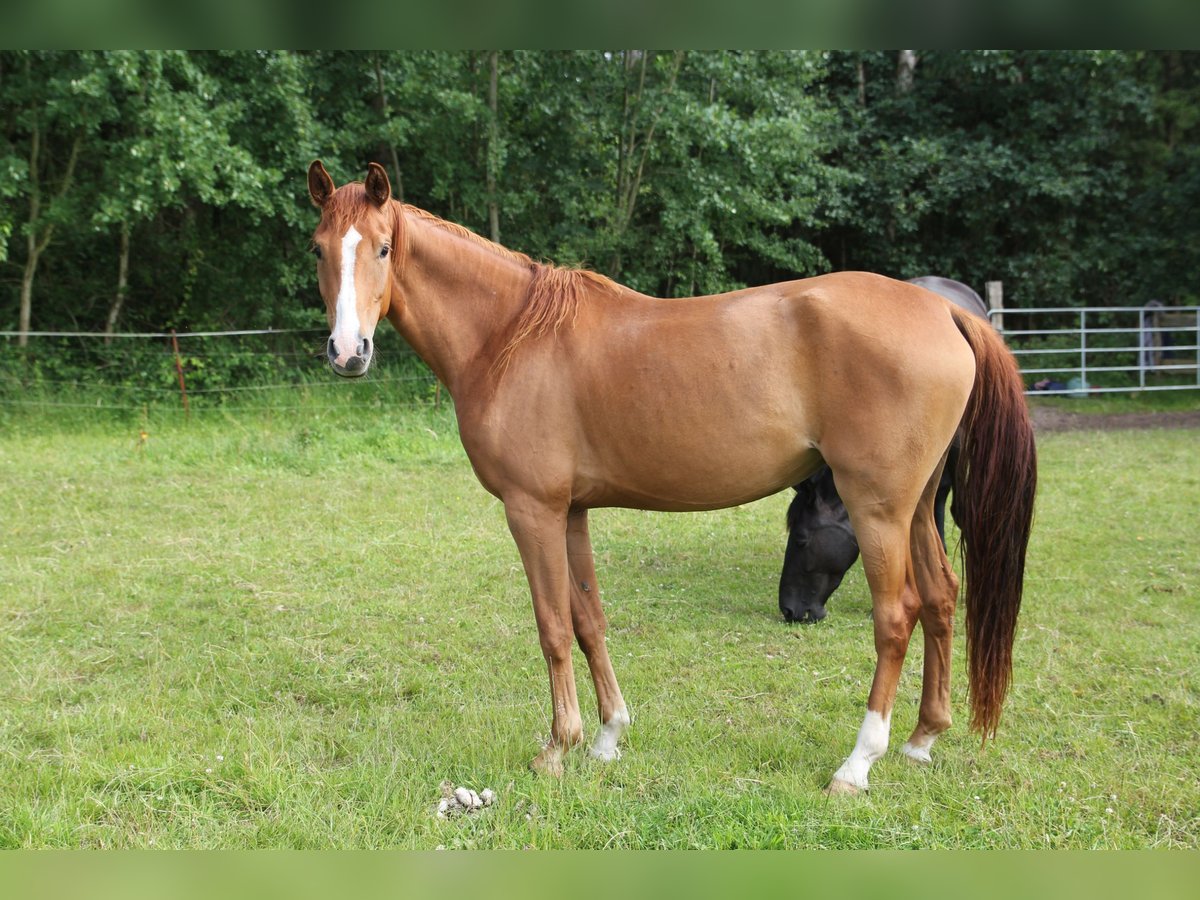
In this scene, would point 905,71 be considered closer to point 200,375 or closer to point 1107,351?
point 1107,351

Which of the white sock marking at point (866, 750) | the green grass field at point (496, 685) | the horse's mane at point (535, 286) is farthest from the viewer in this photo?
the horse's mane at point (535, 286)

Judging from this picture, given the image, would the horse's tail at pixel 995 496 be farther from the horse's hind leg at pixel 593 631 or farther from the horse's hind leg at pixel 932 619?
the horse's hind leg at pixel 593 631

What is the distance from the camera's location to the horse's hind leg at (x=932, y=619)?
3.39 meters

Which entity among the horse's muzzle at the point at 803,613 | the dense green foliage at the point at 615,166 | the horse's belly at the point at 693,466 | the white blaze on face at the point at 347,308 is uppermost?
the dense green foliage at the point at 615,166

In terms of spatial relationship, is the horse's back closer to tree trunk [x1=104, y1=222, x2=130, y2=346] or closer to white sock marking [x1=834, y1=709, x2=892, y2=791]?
white sock marking [x1=834, y1=709, x2=892, y2=791]

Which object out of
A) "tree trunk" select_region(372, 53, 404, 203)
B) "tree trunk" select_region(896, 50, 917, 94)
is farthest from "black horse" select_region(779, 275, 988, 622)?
"tree trunk" select_region(896, 50, 917, 94)

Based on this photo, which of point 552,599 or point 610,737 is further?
point 610,737

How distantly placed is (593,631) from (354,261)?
1.69m

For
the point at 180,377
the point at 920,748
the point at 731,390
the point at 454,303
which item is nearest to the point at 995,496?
the point at 920,748

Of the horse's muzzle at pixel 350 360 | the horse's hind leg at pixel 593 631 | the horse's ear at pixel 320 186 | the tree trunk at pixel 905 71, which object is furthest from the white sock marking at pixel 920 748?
the tree trunk at pixel 905 71

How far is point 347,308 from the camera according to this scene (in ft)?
9.71

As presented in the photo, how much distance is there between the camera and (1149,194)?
15.9 meters

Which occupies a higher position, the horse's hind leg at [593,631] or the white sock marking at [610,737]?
the horse's hind leg at [593,631]

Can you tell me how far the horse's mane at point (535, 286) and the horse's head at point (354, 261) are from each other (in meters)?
0.04
